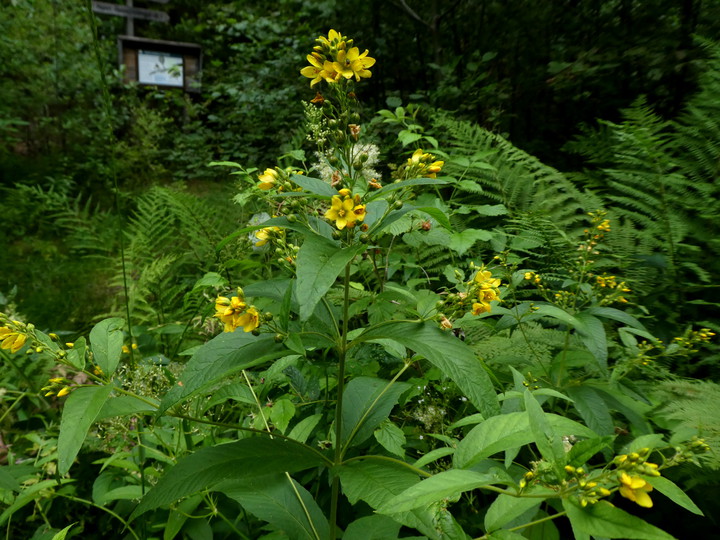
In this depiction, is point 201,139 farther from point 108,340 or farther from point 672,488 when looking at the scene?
point 672,488

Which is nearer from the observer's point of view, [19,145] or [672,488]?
[672,488]

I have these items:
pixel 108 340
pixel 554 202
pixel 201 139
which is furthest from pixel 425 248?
pixel 201 139

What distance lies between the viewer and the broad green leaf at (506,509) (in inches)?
24.5

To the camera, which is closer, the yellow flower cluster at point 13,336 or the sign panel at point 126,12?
the yellow flower cluster at point 13,336

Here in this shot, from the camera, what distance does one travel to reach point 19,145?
6.61m

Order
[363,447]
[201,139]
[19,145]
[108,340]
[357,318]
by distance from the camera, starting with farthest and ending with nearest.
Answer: [19,145], [201,139], [357,318], [363,447], [108,340]

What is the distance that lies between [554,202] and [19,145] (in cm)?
781

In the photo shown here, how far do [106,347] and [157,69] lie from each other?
7.11m

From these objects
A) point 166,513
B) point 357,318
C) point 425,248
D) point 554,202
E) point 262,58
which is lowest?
point 166,513

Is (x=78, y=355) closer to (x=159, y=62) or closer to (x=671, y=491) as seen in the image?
(x=671, y=491)

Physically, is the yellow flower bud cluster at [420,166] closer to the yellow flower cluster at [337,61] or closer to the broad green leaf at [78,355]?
the yellow flower cluster at [337,61]

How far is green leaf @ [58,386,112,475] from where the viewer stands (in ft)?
2.14

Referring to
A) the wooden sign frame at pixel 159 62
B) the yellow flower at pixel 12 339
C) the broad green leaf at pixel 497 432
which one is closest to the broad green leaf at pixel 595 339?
the broad green leaf at pixel 497 432

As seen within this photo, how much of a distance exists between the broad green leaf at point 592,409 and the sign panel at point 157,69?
23.4ft
